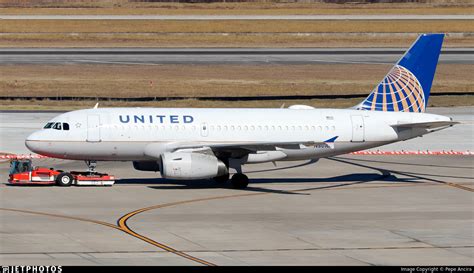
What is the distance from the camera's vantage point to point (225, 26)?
154625 mm

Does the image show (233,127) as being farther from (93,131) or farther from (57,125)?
(57,125)

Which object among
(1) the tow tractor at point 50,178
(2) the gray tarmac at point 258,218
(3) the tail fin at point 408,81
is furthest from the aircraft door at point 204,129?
(3) the tail fin at point 408,81

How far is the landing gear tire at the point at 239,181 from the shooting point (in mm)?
48844

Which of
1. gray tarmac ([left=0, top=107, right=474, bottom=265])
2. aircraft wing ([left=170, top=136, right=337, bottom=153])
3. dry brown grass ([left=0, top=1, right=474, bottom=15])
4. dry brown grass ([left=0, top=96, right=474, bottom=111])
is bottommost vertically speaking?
gray tarmac ([left=0, top=107, right=474, bottom=265])

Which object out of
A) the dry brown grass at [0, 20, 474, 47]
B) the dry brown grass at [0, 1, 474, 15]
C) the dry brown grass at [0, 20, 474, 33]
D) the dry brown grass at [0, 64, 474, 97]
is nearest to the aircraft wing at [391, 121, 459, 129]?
the dry brown grass at [0, 64, 474, 97]

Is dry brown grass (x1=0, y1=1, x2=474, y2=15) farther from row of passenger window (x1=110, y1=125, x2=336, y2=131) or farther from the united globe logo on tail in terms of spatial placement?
row of passenger window (x1=110, y1=125, x2=336, y2=131)

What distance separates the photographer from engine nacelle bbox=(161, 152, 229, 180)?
46.4 meters

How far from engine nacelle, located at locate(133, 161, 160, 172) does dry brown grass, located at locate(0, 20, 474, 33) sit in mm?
98852

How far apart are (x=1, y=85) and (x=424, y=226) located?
60943 mm

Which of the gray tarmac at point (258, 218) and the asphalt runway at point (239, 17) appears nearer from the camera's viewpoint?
the gray tarmac at point (258, 218)

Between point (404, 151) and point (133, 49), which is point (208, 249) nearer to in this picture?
point (404, 151)

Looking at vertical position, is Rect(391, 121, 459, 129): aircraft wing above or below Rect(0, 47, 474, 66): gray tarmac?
below

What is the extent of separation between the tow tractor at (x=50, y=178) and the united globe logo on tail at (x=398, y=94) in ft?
50.1

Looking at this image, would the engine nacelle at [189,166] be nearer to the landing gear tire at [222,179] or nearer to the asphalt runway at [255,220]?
the asphalt runway at [255,220]
